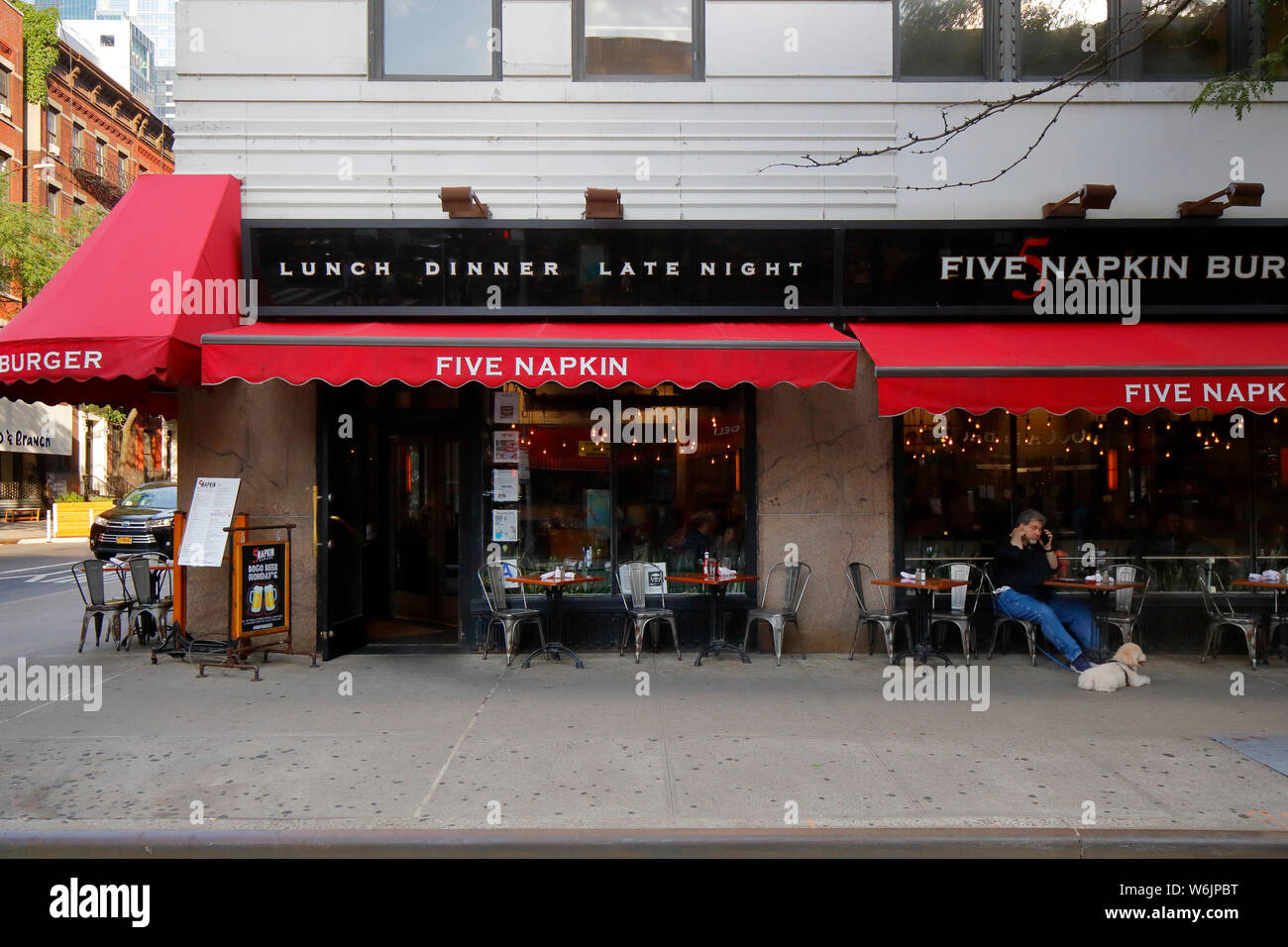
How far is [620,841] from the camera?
4574mm

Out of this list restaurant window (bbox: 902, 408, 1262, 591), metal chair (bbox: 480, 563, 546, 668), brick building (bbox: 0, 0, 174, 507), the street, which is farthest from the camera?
brick building (bbox: 0, 0, 174, 507)

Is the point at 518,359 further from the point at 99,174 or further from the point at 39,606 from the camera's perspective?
the point at 99,174

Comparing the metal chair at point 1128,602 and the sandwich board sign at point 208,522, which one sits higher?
the sandwich board sign at point 208,522

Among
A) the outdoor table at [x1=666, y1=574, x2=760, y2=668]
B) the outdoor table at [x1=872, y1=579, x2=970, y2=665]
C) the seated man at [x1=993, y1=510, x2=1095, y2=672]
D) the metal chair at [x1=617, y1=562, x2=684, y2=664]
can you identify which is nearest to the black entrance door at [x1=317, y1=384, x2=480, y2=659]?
the metal chair at [x1=617, y1=562, x2=684, y2=664]

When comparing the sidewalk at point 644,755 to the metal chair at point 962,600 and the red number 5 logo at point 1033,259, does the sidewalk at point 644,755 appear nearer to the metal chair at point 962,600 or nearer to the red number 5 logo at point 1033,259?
the metal chair at point 962,600

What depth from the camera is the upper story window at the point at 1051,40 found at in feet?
31.1

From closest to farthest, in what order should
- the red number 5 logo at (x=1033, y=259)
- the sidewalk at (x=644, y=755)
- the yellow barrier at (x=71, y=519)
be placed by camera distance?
the sidewalk at (x=644, y=755) → the red number 5 logo at (x=1033, y=259) → the yellow barrier at (x=71, y=519)

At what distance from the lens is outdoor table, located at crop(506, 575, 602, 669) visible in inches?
340

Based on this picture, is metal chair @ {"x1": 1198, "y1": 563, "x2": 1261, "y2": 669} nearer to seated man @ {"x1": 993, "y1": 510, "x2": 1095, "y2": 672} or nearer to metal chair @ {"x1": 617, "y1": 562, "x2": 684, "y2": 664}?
seated man @ {"x1": 993, "y1": 510, "x2": 1095, "y2": 672}

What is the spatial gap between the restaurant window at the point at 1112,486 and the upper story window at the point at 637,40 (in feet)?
15.1

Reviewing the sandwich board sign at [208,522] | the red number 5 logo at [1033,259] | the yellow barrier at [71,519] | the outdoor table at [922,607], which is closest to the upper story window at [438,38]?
the sandwich board sign at [208,522]

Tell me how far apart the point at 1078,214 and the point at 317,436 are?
326 inches

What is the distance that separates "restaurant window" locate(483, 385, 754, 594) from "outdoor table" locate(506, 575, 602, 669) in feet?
1.29

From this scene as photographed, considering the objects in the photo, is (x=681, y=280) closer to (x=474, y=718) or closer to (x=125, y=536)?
(x=474, y=718)
